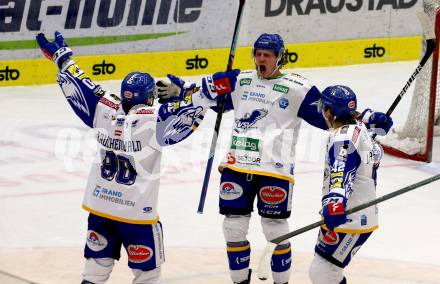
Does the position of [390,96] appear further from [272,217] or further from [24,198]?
[272,217]

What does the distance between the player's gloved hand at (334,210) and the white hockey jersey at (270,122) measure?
1284 millimetres

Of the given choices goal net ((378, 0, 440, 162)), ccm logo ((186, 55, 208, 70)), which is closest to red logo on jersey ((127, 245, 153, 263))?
goal net ((378, 0, 440, 162))

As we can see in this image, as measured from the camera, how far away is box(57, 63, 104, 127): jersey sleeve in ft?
23.7

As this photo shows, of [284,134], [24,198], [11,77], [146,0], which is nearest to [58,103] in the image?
[11,77]

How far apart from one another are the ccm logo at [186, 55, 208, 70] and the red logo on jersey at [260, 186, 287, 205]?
26.1 ft

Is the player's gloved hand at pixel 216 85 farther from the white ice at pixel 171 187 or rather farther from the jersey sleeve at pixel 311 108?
the white ice at pixel 171 187

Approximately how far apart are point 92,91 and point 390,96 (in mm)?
8555

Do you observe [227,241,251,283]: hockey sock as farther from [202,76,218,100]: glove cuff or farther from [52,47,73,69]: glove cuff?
[52,47,73,69]: glove cuff

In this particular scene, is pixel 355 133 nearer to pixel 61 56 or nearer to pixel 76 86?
pixel 76 86

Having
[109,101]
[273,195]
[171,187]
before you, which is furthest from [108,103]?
[171,187]

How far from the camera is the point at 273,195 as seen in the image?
790cm

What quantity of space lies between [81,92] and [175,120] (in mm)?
676

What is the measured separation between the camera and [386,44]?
17047mm

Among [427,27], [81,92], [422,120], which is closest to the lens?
[81,92]
